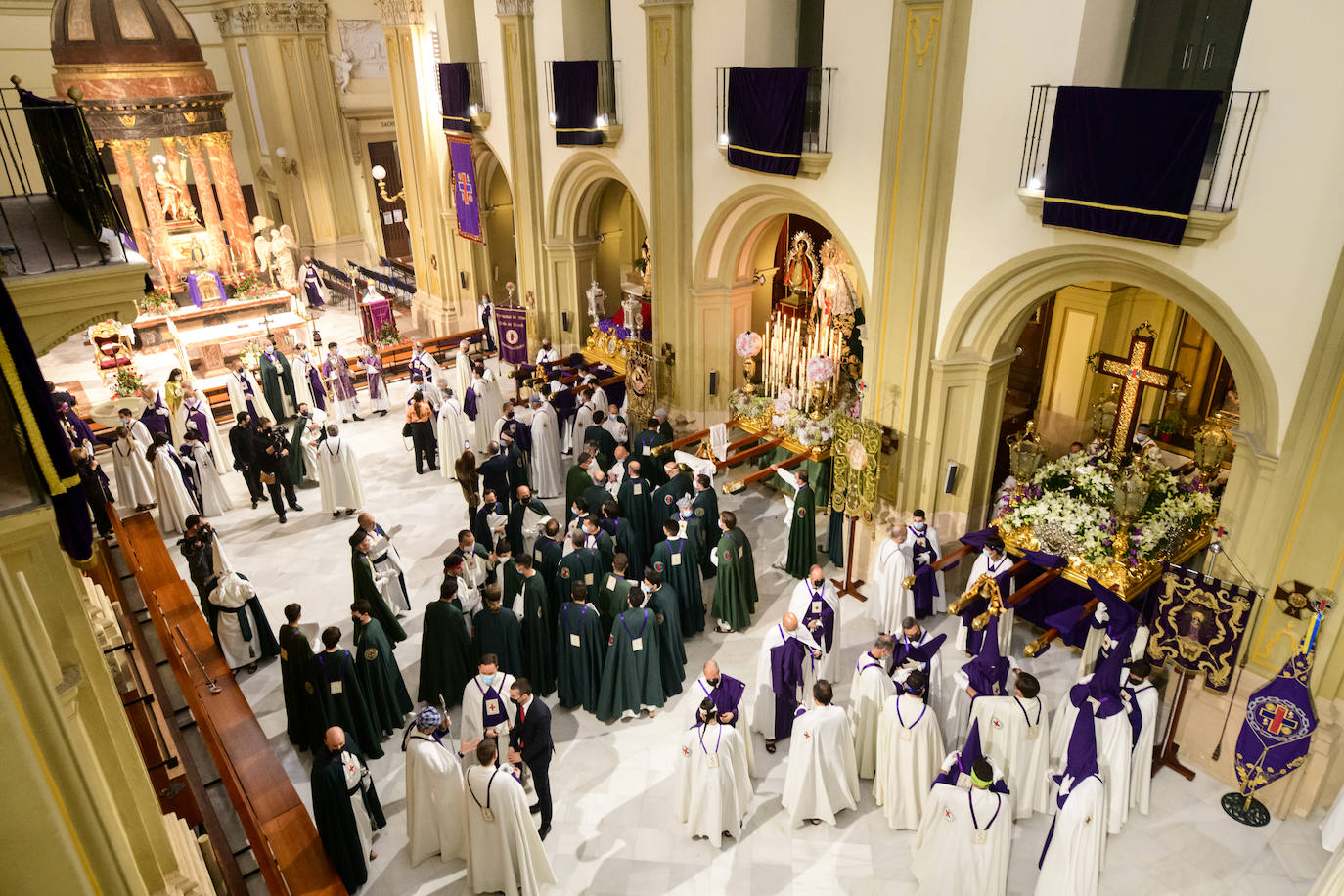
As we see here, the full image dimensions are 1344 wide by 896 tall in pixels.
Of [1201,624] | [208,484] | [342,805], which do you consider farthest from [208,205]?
[1201,624]

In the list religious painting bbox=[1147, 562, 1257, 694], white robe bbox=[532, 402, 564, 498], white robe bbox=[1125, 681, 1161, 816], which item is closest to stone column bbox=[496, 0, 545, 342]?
white robe bbox=[532, 402, 564, 498]

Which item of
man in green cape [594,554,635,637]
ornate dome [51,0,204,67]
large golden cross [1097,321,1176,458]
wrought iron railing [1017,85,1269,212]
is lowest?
man in green cape [594,554,635,637]

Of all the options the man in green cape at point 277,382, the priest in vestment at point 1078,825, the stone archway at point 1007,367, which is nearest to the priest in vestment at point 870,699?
the priest in vestment at point 1078,825

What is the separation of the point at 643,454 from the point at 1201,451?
683 cm

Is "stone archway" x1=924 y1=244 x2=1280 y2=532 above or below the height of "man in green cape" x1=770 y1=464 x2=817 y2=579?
above

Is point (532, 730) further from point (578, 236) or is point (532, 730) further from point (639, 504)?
point (578, 236)

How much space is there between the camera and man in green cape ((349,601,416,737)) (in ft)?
27.0

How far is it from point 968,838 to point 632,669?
345 cm

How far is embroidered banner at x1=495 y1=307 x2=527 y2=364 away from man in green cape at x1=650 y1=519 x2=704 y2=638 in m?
8.31

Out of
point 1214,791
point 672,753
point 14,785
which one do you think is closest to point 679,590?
point 672,753

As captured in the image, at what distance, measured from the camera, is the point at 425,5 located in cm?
1808

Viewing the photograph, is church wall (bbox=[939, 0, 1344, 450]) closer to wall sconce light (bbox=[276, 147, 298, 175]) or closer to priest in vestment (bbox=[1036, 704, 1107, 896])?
priest in vestment (bbox=[1036, 704, 1107, 896])

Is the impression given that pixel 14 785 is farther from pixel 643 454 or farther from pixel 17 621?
pixel 643 454

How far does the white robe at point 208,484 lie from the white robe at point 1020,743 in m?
11.0
